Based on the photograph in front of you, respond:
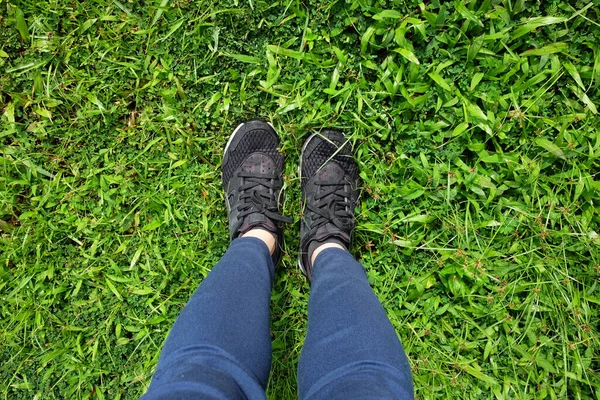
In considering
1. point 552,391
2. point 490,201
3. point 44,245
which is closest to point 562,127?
point 490,201

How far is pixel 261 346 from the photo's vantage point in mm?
1402

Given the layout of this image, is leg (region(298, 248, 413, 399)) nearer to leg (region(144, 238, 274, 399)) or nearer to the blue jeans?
the blue jeans

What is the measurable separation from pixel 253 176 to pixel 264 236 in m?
0.34

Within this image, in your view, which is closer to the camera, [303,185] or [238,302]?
[238,302]

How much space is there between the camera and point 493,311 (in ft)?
6.31

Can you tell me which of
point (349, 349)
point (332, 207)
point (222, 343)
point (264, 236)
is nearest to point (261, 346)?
point (222, 343)

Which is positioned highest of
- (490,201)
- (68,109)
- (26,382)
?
(68,109)

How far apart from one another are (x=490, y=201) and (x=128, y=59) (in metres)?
1.99

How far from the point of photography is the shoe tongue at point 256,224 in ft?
6.56

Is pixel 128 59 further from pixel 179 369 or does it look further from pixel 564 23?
pixel 564 23

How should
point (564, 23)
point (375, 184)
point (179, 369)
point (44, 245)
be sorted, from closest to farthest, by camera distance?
1. point (179, 369)
2. point (564, 23)
3. point (375, 184)
4. point (44, 245)

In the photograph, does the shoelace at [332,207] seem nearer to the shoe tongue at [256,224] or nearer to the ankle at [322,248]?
the ankle at [322,248]

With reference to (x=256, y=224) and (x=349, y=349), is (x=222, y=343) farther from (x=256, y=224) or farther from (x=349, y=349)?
(x=256, y=224)

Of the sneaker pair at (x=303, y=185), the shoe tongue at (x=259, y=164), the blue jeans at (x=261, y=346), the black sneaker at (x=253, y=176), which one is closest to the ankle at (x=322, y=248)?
the sneaker pair at (x=303, y=185)
